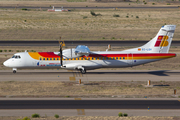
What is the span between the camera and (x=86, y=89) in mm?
32375

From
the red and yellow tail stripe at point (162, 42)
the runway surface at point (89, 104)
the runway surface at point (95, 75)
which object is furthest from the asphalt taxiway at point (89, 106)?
the red and yellow tail stripe at point (162, 42)

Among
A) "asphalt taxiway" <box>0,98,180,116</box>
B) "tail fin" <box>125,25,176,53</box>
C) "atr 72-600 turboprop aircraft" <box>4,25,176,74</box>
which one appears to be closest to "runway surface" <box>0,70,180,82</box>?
"atr 72-600 turboprop aircraft" <box>4,25,176,74</box>

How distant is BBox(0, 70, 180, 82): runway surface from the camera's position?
124ft

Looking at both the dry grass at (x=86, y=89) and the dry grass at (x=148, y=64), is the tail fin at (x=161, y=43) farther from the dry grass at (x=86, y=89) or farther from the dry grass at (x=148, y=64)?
the dry grass at (x=148, y=64)

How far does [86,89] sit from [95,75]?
8.09 m

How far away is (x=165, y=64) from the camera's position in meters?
49.8

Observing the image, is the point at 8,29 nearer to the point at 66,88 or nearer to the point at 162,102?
the point at 66,88

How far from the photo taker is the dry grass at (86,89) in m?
30.1

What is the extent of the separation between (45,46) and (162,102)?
4187 cm

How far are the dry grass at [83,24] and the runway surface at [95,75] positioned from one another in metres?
35.6

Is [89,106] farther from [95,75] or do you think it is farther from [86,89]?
[95,75]

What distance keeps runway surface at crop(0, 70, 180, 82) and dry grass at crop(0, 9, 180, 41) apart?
35.6 metres

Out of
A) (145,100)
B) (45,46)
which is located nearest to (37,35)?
(45,46)

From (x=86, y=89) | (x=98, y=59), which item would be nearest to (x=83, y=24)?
(x=98, y=59)
